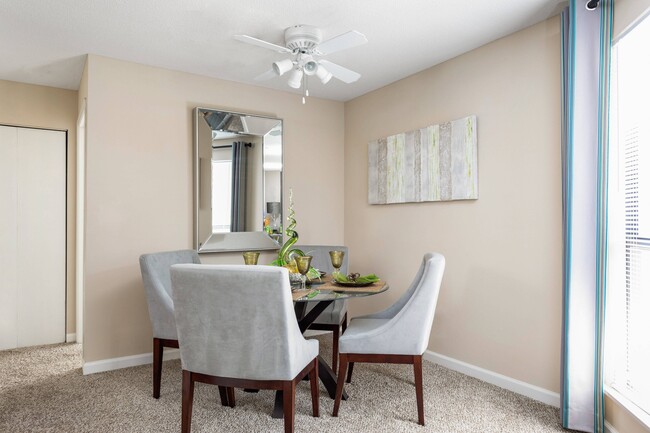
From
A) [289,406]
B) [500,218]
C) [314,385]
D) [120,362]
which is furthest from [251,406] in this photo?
[500,218]

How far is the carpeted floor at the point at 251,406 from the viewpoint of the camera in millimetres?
2391

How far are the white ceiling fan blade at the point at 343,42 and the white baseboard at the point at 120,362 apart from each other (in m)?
2.41

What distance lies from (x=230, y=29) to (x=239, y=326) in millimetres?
1991

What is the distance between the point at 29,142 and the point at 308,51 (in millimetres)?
2953

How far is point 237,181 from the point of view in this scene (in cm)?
392

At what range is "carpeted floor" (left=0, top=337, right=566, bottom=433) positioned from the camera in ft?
7.84

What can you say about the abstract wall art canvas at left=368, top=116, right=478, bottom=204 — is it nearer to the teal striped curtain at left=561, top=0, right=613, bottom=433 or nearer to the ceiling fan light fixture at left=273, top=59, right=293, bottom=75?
the teal striped curtain at left=561, top=0, right=613, bottom=433

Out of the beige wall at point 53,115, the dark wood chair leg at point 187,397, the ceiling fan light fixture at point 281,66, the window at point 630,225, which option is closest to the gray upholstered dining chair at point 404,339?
the dark wood chair leg at point 187,397

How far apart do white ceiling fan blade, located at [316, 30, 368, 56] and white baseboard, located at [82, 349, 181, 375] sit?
95.0 inches

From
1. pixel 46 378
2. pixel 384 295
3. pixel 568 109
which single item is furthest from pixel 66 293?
pixel 568 109

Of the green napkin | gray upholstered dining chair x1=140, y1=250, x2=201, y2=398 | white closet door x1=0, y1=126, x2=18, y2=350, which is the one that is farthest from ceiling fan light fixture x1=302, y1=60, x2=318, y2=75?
white closet door x1=0, y1=126, x2=18, y2=350

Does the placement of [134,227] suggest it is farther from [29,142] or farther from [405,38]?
[405,38]

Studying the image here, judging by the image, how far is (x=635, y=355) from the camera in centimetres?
217

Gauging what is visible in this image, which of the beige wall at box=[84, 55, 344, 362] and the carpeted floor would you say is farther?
the beige wall at box=[84, 55, 344, 362]
